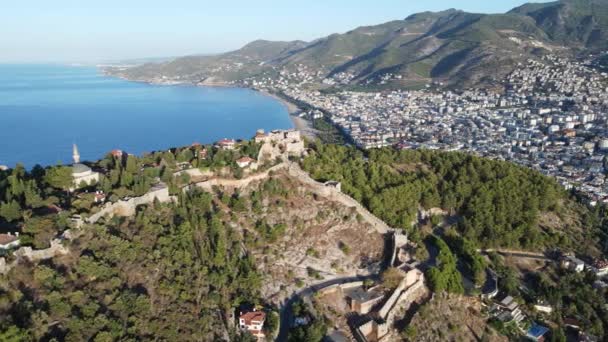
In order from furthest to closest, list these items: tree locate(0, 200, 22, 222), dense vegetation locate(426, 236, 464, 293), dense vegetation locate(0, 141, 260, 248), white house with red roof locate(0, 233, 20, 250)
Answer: dense vegetation locate(426, 236, 464, 293)
tree locate(0, 200, 22, 222)
dense vegetation locate(0, 141, 260, 248)
white house with red roof locate(0, 233, 20, 250)

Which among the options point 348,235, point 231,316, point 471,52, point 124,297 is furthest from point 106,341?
point 471,52

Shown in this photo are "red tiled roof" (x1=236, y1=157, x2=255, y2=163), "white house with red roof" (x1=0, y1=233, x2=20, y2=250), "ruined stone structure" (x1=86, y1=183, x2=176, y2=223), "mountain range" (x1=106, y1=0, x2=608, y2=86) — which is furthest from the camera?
"mountain range" (x1=106, y1=0, x2=608, y2=86)

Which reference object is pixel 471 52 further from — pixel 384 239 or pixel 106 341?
pixel 106 341

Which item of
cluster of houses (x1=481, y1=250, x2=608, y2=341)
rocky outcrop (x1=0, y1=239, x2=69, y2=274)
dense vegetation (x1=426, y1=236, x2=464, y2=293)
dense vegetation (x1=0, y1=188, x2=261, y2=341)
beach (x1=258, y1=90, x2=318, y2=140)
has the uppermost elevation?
rocky outcrop (x1=0, y1=239, x2=69, y2=274)

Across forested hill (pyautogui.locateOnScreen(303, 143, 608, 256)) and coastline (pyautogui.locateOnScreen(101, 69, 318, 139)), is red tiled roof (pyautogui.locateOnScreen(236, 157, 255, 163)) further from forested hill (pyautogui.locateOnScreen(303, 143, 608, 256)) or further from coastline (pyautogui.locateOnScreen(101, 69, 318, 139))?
coastline (pyautogui.locateOnScreen(101, 69, 318, 139))

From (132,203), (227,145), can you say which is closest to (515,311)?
(227,145)

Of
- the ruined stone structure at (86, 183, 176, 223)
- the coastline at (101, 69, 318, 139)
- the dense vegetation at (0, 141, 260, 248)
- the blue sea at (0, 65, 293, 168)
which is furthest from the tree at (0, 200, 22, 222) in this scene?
the coastline at (101, 69, 318, 139)
